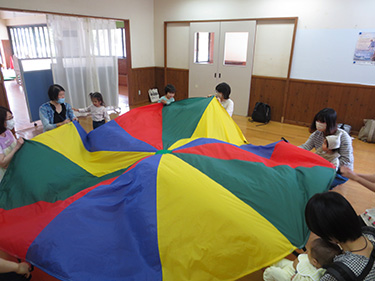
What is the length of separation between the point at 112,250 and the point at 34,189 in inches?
35.0

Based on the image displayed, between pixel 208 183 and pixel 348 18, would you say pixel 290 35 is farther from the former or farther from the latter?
pixel 208 183

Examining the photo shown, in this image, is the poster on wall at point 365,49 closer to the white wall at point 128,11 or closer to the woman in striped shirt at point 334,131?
the woman in striped shirt at point 334,131

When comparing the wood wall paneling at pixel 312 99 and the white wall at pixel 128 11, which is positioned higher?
the white wall at pixel 128 11

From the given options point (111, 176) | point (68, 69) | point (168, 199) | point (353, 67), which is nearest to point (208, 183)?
point (168, 199)

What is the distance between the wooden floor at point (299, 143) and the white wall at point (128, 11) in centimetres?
211

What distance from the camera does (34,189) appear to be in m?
1.96

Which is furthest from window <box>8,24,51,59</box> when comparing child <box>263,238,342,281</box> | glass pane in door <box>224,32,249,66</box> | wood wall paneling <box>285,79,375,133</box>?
child <box>263,238,342,281</box>

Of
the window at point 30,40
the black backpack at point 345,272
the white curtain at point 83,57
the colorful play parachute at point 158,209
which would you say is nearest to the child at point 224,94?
the colorful play parachute at point 158,209

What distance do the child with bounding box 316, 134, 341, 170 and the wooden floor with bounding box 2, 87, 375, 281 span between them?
592 millimetres

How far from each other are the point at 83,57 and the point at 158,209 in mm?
4876

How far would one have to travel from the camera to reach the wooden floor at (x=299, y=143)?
279 cm

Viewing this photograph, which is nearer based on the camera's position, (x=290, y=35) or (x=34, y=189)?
(x=34, y=189)

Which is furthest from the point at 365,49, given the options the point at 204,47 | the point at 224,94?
the point at 204,47

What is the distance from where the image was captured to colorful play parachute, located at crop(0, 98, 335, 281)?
1474 mm
